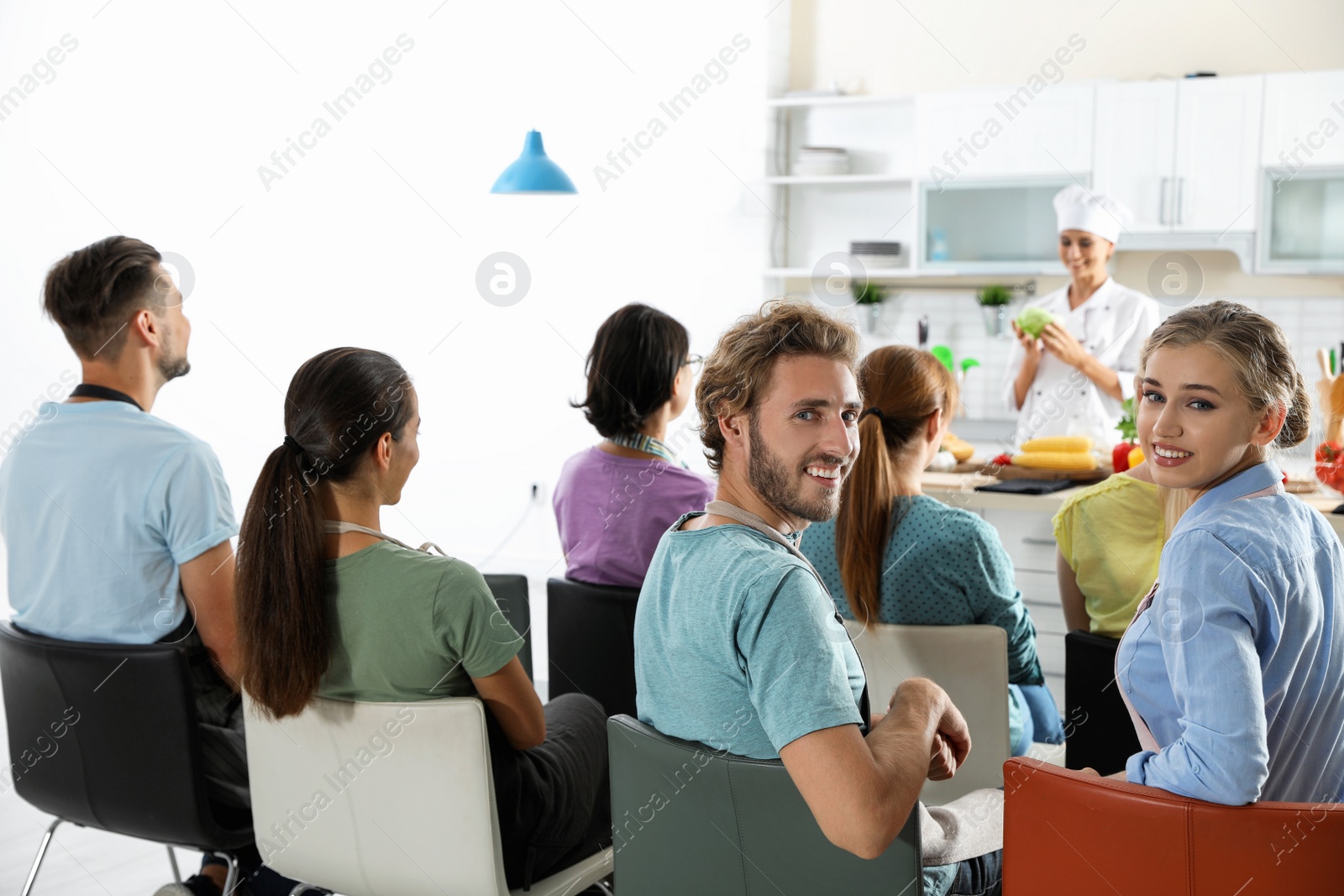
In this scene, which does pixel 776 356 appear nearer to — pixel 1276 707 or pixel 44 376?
pixel 1276 707

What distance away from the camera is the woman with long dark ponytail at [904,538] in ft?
6.30

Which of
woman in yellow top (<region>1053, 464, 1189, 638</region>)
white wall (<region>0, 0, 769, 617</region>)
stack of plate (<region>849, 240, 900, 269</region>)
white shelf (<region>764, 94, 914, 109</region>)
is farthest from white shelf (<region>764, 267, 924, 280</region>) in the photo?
woman in yellow top (<region>1053, 464, 1189, 638</region>)

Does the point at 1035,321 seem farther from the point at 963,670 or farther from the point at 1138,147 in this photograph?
the point at 963,670

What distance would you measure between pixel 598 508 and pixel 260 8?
11.4ft

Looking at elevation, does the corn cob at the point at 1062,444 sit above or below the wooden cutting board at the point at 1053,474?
above

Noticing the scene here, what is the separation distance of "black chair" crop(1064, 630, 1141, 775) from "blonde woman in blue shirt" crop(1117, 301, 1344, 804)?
60 cm

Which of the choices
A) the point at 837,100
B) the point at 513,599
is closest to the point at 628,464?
the point at 513,599

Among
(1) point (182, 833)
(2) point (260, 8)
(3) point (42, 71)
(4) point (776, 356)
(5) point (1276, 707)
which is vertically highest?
(2) point (260, 8)

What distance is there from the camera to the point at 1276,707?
1236 mm

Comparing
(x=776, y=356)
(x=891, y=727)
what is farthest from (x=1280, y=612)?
(x=776, y=356)

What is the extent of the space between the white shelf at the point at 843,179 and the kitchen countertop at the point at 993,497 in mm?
2351

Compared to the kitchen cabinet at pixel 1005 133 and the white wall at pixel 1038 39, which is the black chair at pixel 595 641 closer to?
the kitchen cabinet at pixel 1005 133

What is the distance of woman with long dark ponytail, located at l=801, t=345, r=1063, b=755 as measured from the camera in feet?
6.30

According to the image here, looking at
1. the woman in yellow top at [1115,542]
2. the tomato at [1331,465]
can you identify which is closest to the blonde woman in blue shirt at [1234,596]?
the woman in yellow top at [1115,542]
